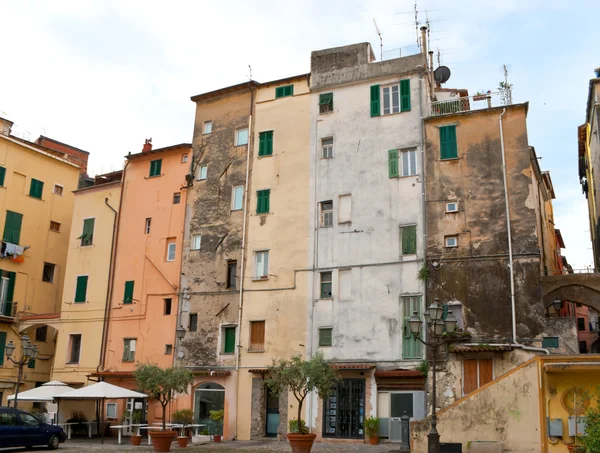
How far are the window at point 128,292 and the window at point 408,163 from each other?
16.4 meters

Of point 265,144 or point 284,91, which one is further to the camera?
point 284,91

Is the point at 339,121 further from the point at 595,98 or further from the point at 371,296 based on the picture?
the point at 595,98

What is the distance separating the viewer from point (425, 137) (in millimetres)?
31719

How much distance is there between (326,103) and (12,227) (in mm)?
20829

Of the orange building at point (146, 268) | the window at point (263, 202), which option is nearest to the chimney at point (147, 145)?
the orange building at point (146, 268)

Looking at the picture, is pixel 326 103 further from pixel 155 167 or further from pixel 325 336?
pixel 325 336

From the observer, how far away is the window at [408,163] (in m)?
31.6

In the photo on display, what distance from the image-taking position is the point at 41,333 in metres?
41.3

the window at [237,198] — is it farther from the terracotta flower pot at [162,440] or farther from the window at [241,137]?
the terracotta flower pot at [162,440]

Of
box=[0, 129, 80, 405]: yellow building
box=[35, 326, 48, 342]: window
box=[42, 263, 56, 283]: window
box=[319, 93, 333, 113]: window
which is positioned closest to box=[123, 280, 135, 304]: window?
box=[0, 129, 80, 405]: yellow building

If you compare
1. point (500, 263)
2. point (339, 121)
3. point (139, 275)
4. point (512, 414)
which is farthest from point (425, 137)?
point (139, 275)

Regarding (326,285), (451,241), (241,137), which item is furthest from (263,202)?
(451,241)

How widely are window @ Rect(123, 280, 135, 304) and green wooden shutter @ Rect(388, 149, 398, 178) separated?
1587 cm

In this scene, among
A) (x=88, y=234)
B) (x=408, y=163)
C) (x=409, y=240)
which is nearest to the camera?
(x=409, y=240)
